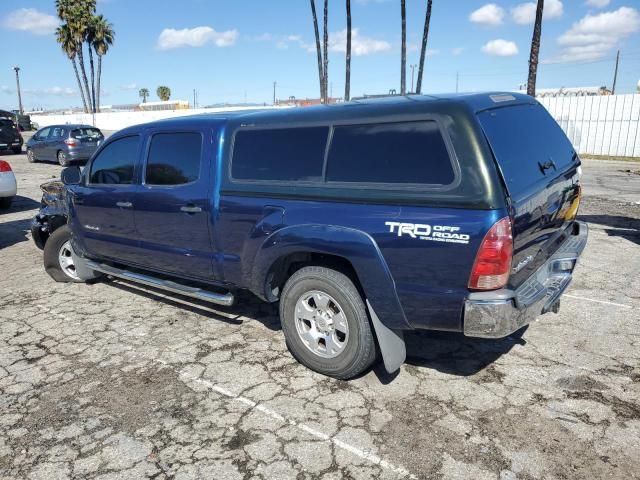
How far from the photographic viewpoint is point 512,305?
284cm

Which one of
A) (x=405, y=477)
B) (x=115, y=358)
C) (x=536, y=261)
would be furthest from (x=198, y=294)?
(x=536, y=261)

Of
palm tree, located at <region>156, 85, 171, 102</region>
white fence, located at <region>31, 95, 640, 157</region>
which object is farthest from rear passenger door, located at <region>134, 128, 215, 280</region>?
palm tree, located at <region>156, 85, 171, 102</region>

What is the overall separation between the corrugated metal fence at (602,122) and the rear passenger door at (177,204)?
2251 cm

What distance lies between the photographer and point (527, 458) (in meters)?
2.68

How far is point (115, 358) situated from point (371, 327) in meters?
2.16

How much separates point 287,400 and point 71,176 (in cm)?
361

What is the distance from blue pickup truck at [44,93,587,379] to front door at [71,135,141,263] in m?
0.13

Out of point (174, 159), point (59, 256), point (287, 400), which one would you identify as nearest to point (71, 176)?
point (59, 256)

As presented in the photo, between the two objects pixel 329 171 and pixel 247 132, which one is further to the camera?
pixel 247 132

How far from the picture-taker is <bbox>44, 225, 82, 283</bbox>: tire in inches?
230

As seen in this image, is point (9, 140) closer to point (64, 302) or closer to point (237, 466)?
point (64, 302)

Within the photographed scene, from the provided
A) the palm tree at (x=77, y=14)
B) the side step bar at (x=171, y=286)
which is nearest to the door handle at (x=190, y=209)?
the side step bar at (x=171, y=286)

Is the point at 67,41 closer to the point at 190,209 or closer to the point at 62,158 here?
the point at 62,158

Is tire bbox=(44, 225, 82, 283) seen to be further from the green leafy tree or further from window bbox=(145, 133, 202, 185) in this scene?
the green leafy tree
